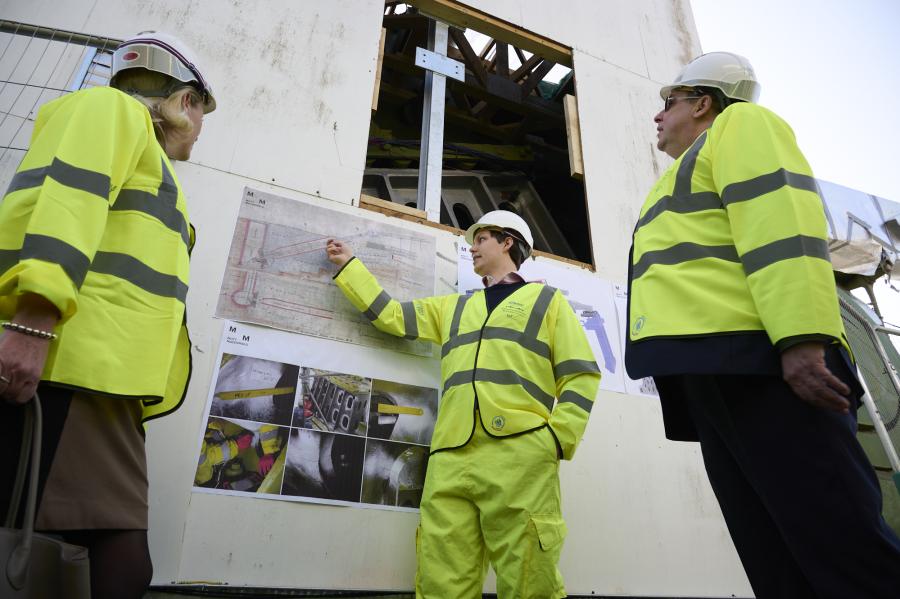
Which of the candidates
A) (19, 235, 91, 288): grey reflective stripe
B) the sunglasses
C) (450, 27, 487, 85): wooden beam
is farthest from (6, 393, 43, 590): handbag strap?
(450, 27, 487, 85): wooden beam

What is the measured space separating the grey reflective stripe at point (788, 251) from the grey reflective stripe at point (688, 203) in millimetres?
224

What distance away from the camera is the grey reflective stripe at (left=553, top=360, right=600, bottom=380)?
2064mm

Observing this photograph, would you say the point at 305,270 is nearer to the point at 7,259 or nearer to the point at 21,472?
the point at 7,259

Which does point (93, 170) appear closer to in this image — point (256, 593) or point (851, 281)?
point (256, 593)

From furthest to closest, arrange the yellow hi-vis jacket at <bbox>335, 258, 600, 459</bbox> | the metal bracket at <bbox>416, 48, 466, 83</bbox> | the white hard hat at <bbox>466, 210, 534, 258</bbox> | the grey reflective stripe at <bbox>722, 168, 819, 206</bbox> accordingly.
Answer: the metal bracket at <bbox>416, 48, 466, 83</bbox> → the white hard hat at <bbox>466, 210, 534, 258</bbox> → the yellow hi-vis jacket at <bbox>335, 258, 600, 459</bbox> → the grey reflective stripe at <bbox>722, 168, 819, 206</bbox>

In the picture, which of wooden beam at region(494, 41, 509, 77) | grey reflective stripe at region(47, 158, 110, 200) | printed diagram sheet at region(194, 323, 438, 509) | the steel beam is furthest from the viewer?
wooden beam at region(494, 41, 509, 77)

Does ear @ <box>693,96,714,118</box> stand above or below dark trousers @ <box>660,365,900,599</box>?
above

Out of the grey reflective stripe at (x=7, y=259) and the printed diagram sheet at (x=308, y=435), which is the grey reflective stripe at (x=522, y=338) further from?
the grey reflective stripe at (x=7, y=259)

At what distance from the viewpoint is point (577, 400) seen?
1.98 metres

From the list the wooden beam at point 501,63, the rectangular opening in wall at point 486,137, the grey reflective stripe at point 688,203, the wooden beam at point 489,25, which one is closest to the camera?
the grey reflective stripe at point 688,203

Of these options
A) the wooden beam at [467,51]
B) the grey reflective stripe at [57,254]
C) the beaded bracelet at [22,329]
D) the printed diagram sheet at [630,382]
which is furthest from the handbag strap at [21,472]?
the wooden beam at [467,51]

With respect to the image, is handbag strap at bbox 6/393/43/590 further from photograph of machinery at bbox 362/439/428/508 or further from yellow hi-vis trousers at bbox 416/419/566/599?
photograph of machinery at bbox 362/439/428/508

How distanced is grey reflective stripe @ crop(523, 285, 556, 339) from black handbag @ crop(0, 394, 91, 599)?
5.00 ft

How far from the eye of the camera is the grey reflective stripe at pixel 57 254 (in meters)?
0.96
